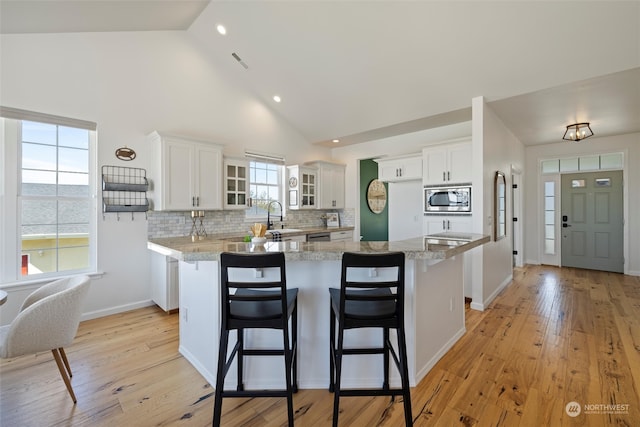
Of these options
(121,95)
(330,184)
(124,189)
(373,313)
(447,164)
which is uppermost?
(121,95)

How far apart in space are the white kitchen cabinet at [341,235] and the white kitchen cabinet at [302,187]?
63 cm

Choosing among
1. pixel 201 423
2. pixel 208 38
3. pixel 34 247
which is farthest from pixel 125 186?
pixel 201 423

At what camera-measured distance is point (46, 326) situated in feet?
5.86

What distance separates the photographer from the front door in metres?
5.26

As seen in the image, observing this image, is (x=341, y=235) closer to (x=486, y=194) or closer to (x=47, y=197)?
(x=486, y=194)

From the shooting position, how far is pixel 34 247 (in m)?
3.01

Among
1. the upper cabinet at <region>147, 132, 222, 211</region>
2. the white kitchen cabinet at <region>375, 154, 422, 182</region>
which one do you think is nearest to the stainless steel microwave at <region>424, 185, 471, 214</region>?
the white kitchen cabinet at <region>375, 154, 422, 182</region>

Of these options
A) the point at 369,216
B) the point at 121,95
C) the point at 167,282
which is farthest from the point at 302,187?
the point at 121,95

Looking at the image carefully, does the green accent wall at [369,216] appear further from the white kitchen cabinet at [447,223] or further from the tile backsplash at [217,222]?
the white kitchen cabinet at [447,223]

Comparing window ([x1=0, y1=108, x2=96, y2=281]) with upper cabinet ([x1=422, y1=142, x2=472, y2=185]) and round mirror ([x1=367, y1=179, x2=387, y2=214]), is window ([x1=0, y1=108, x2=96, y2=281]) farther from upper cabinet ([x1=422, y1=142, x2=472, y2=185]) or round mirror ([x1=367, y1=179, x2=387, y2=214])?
round mirror ([x1=367, y1=179, x2=387, y2=214])

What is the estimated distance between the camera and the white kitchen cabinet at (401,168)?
493 centimetres

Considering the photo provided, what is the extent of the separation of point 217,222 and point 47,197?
6.17 ft

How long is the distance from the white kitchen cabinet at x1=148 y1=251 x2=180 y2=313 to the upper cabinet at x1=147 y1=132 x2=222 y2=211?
680 mm

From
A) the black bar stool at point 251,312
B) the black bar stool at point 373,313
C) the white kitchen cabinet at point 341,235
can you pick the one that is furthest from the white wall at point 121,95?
the black bar stool at point 373,313
